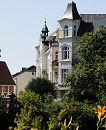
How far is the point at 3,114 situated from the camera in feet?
105

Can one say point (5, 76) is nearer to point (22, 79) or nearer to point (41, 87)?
point (22, 79)

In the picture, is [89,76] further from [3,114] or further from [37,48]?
[37,48]

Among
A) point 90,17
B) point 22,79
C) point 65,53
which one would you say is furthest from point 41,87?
point 22,79

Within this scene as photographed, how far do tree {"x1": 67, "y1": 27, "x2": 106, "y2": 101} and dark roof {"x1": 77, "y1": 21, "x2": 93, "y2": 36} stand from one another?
41.1ft

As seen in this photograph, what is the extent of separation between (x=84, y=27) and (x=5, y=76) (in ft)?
59.9

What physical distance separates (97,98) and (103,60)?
163 inches

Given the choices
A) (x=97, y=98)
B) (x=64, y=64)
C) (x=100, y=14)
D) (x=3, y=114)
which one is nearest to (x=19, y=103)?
(x=3, y=114)

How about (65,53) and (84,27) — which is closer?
(65,53)

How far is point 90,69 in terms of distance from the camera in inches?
1737

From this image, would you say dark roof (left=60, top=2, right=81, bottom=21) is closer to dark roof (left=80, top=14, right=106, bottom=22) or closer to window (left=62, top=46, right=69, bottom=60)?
window (left=62, top=46, right=69, bottom=60)

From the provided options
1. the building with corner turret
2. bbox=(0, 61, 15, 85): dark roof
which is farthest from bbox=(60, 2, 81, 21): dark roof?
bbox=(0, 61, 15, 85): dark roof

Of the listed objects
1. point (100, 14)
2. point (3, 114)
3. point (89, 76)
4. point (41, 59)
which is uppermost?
point (100, 14)

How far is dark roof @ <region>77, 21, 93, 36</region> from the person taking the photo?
59531 millimetres

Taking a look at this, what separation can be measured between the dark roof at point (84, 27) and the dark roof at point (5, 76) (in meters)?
17.0
